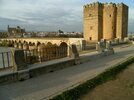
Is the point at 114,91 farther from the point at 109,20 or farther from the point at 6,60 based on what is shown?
the point at 109,20

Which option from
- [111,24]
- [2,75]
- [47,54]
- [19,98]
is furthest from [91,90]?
[111,24]

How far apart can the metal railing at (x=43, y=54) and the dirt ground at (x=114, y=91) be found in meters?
3.57

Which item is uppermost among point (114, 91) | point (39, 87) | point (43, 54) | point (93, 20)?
point (93, 20)

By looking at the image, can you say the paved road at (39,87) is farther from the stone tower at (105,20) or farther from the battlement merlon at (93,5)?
the battlement merlon at (93,5)

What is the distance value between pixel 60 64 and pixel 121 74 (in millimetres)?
3109

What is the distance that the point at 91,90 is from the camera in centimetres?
427

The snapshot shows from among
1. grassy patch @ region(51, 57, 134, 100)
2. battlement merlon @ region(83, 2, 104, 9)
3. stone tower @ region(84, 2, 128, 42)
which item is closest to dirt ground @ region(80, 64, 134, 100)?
grassy patch @ region(51, 57, 134, 100)

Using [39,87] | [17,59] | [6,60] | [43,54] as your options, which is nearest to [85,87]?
[39,87]

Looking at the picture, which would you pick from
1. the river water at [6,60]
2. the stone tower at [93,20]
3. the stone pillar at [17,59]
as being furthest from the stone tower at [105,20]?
the stone pillar at [17,59]

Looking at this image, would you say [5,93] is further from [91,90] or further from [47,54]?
[47,54]

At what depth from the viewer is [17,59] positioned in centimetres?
512

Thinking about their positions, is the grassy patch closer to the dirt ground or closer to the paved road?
the dirt ground

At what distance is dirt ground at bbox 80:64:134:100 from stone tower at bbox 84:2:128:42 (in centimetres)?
2675

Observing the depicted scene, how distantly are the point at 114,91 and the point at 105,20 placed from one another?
31.6 metres
